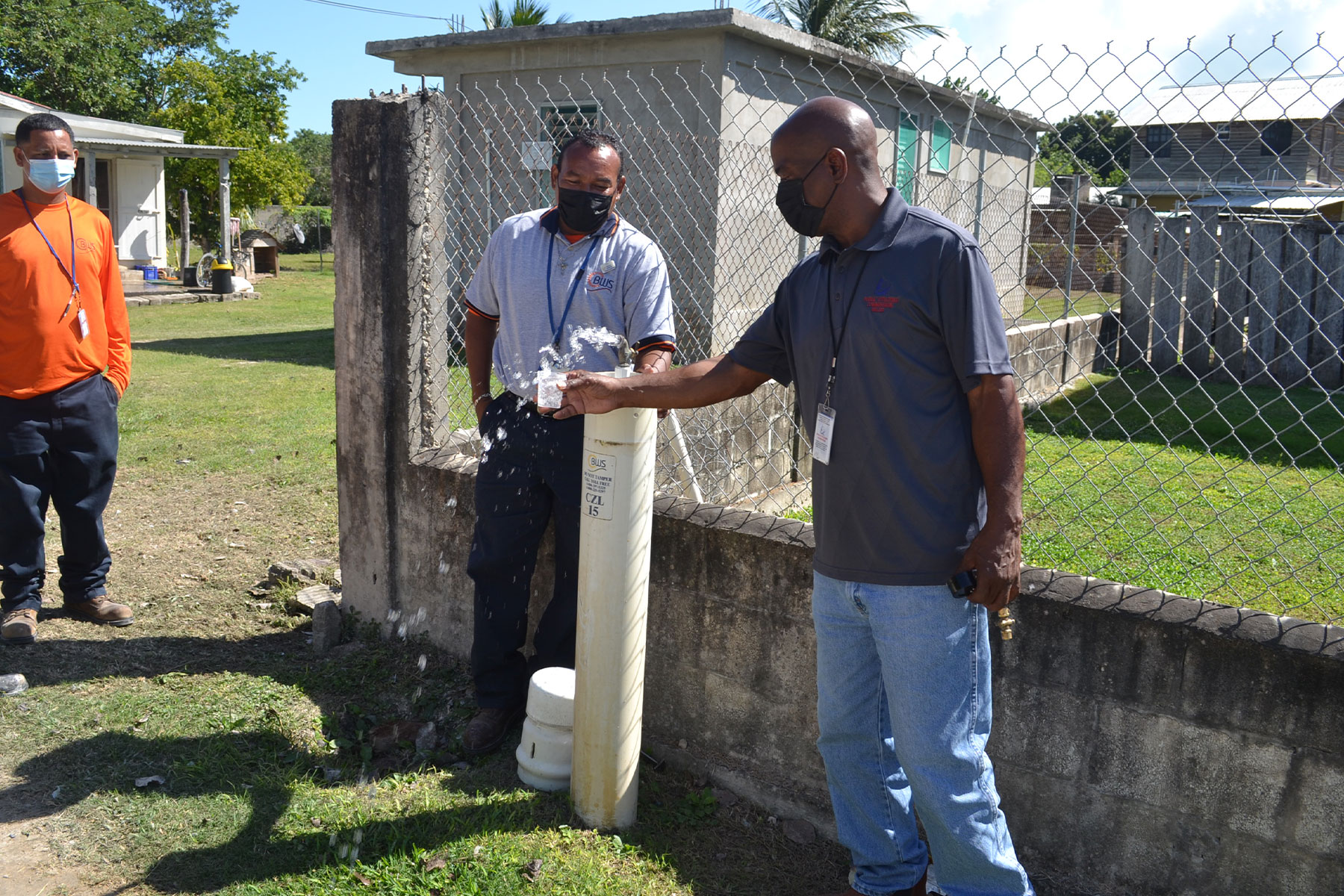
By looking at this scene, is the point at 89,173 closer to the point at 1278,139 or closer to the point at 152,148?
the point at 152,148

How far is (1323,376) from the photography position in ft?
36.5

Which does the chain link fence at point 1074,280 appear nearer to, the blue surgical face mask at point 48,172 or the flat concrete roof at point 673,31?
the flat concrete roof at point 673,31

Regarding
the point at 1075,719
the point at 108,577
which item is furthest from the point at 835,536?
the point at 108,577

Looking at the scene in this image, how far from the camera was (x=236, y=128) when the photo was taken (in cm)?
2909

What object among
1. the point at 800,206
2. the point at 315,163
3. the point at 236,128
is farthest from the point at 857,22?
the point at 315,163

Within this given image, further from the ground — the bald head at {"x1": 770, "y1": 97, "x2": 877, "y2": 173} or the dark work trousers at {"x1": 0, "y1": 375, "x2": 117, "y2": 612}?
the bald head at {"x1": 770, "y1": 97, "x2": 877, "y2": 173}

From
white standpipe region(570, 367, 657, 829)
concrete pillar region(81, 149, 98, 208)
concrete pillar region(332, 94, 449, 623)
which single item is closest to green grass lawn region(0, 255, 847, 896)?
white standpipe region(570, 367, 657, 829)

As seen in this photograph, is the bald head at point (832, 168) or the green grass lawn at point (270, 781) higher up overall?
the bald head at point (832, 168)

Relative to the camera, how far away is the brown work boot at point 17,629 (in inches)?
175

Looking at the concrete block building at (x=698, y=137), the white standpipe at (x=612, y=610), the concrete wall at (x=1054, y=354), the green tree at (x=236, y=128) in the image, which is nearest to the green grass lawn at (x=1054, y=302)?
the white standpipe at (x=612, y=610)

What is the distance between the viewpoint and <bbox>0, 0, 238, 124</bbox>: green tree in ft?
117

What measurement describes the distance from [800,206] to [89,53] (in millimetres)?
42512

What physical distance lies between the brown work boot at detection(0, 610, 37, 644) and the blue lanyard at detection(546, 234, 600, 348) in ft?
9.18

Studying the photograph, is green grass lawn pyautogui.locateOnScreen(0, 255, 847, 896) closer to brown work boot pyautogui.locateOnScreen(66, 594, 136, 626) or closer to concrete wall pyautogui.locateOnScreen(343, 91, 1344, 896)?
brown work boot pyautogui.locateOnScreen(66, 594, 136, 626)
